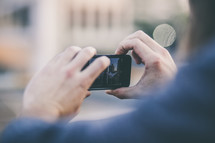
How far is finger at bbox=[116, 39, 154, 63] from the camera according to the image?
4.73 ft

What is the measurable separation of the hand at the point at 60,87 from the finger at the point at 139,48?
0.40 meters

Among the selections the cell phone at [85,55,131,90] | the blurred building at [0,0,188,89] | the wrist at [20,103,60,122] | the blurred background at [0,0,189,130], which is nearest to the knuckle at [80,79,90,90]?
the wrist at [20,103,60,122]

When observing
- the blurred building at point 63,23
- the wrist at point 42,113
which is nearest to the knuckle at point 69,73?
the wrist at point 42,113

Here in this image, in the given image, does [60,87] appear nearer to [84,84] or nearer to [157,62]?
[84,84]

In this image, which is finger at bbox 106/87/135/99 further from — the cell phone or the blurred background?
the blurred background

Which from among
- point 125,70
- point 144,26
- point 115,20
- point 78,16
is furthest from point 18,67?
point 125,70

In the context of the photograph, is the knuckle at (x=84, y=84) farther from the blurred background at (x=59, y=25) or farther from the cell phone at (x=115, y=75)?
the blurred background at (x=59, y=25)

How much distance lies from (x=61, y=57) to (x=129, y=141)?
0.41 meters

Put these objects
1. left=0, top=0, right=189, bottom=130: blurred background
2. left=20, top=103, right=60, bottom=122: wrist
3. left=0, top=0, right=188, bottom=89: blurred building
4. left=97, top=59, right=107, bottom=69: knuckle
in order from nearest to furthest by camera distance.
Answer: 1. left=20, top=103, right=60, bottom=122: wrist
2. left=97, top=59, right=107, bottom=69: knuckle
3. left=0, top=0, right=189, bottom=130: blurred background
4. left=0, top=0, right=188, bottom=89: blurred building

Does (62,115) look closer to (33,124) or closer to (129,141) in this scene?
(33,124)

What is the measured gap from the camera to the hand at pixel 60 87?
1.01 m

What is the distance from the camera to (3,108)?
923cm

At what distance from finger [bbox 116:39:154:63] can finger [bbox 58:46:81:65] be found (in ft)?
1.24

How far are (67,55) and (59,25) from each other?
1602 inches
